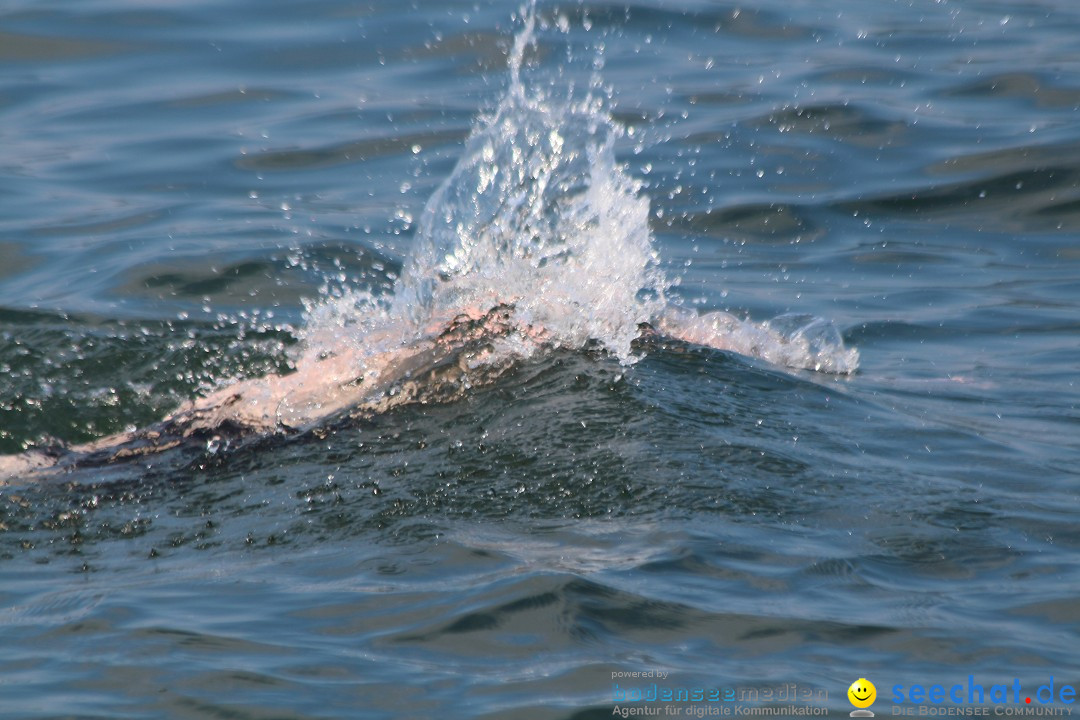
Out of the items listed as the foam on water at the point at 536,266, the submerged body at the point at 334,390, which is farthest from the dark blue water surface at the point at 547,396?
the foam on water at the point at 536,266

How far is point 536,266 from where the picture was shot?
6.37 m

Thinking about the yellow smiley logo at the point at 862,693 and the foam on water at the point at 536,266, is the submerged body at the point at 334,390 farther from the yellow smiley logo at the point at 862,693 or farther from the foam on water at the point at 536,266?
the yellow smiley logo at the point at 862,693

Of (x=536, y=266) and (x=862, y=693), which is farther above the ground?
(x=536, y=266)

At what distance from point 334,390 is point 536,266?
114cm

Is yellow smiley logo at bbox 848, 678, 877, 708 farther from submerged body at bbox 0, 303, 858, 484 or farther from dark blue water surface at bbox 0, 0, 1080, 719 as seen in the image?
submerged body at bbox 0, 303, 858, 484

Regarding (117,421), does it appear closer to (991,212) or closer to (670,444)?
(670,444)

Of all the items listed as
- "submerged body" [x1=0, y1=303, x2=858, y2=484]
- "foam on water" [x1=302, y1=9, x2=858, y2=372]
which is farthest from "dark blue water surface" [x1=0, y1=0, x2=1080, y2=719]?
"foam on water" [x1=302, y1=9, x2=858, y2=372]

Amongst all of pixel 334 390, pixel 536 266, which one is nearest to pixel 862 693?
pixel 334 390

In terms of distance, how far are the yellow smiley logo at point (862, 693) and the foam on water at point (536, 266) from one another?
8.41ft

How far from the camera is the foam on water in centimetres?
627

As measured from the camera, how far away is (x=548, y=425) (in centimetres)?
550

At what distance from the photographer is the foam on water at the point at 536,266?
247 inches

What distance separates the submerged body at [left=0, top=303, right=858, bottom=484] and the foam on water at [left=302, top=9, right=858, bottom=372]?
91mm

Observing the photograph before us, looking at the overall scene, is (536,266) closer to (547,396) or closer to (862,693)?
(547,396)
